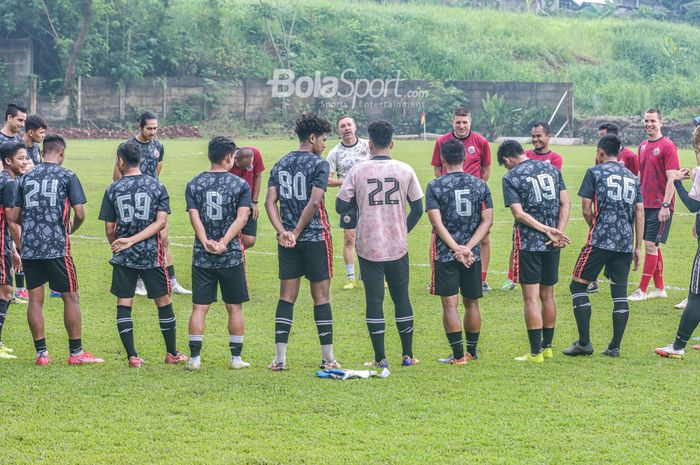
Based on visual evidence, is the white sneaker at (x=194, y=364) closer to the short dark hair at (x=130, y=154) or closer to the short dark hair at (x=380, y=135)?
the short dark hair at (x=130, y=154)

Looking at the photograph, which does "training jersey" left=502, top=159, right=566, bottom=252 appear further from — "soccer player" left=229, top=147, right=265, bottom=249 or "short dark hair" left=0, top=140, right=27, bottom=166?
"short dark hair" left=0, top=140, right=27, bottom=166

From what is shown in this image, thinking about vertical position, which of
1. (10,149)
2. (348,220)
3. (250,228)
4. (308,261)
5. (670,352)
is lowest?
(670,352)

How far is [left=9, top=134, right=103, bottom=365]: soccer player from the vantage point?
27.3ft

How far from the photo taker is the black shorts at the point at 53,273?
330 inches

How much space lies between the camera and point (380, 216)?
819 centimetres

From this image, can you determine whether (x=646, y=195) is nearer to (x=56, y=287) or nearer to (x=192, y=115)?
(x=56, y=287)

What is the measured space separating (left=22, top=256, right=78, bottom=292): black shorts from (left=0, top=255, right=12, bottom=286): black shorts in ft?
1.91

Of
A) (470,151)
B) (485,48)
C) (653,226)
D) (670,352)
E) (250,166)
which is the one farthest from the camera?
(485,48)

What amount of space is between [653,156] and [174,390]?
265 inches

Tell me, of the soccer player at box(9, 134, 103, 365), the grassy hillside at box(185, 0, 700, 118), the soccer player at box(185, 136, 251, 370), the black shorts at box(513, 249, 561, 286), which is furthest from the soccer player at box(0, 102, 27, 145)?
the grassy hillside at box(185, 0, 700, 118)

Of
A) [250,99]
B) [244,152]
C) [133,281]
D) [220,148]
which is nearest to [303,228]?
[220,148]

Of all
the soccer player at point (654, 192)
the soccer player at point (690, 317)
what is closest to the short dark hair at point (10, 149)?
the soccer player at point (690, 317)

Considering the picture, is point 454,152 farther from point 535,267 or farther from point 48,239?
point 48,239

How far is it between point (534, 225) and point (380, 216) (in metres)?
1.41
